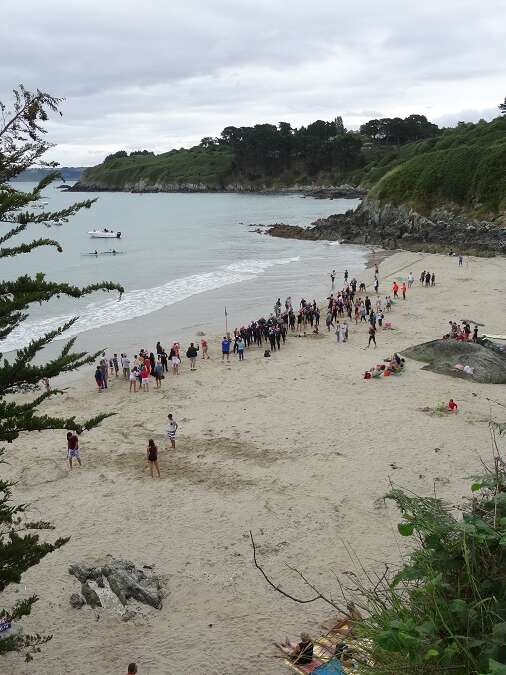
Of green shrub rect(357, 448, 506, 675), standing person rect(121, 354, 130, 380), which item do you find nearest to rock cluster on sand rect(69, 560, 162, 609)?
green shrub rect(357, 448, 506, 675)

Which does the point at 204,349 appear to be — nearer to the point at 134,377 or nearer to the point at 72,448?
the point at 134,377

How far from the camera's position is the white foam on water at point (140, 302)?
1232 inches

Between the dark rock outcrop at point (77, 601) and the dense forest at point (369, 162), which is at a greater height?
the dense forest at point (369, 162)

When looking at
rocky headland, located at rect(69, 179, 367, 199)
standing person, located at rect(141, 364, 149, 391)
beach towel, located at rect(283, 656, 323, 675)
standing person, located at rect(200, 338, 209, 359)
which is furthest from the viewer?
rocky headland, located at rect(69, 179, 367, 199)

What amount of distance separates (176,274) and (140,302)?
459 inches

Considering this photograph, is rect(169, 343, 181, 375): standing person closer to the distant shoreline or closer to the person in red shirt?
the person in red shirt

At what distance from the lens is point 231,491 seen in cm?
1368

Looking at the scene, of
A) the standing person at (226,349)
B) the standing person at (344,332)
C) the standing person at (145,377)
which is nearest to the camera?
the standing person at (145,377)

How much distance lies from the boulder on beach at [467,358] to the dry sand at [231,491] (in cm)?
65

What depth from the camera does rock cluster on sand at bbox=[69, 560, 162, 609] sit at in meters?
10.1

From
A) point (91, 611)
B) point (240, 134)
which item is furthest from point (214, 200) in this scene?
point (91, 611)

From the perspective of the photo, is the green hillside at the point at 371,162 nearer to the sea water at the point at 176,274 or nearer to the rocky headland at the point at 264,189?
the rocky headland at the point at 264,189

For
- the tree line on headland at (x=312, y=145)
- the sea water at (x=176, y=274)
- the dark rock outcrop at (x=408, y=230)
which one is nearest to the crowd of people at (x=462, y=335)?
the sea water at (x=176, y=274)

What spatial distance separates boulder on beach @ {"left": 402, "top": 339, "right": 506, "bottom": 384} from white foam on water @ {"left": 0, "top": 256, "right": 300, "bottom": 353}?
57.4 ft
